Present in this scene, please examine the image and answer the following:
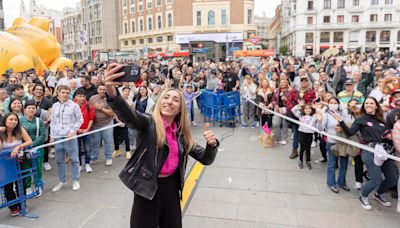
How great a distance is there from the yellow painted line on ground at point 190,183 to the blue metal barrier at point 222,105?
3633mm

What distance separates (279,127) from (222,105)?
2.26 meters

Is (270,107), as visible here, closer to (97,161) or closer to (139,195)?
(97,161)

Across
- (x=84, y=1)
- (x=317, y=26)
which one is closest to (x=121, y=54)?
(x=317, y=26)

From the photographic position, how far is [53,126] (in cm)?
546

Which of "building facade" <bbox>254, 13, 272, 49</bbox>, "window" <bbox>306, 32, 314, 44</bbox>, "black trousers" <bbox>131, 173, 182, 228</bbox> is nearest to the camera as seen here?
"black trousers" <bbox>131, 173, 182, 228</bbox>

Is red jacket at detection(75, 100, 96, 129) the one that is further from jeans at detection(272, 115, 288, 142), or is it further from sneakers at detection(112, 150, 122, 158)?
jeans at detection(272, 115, 288, 142)

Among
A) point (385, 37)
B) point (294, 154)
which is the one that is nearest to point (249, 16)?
point (385, 37)

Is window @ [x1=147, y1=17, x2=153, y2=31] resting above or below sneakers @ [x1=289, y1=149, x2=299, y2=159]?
above

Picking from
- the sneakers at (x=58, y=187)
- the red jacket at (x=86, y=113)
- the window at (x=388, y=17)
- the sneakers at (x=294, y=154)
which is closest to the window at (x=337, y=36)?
the window at (x=388, y=17)

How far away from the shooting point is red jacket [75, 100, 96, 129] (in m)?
6.32

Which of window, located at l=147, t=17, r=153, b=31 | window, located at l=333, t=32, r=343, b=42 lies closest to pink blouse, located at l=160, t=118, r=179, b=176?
window, located at l=147, t=17, r=153, b=31

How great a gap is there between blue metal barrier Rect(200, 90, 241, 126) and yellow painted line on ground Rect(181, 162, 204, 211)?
3.63 meters

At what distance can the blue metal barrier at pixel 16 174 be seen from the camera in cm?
429

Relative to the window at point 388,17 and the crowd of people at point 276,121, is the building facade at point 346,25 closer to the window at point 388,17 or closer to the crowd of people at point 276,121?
the window at point 388,17
